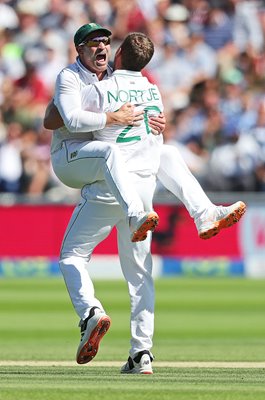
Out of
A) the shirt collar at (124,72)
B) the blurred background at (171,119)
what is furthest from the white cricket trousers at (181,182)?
the blurred background at (171,119)

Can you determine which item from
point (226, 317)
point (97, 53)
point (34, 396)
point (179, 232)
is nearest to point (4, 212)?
point (179, 232)

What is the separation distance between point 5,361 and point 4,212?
27.3 ft

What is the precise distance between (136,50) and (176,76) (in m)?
11.5

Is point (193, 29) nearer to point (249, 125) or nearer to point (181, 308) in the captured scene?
point (249, 125)

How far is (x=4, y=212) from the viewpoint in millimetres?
16781

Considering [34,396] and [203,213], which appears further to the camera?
[203,213]

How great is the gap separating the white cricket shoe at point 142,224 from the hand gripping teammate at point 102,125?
0.32 ft

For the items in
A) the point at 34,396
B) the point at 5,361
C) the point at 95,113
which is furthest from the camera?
the point at 5,361

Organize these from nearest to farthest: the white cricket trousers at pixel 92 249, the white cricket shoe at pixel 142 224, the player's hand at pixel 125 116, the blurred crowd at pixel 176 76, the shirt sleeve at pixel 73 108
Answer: the white cricket shoe at pixel 142 224 → the shirt sleeve at pixel 73 108 → the player's hand at pixel 125 116 → the white cricket trousers at pixel 92 249 → the blurred crowd at pixel 176 76

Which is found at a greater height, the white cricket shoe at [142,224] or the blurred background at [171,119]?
the white cricket shoe at [142,224]

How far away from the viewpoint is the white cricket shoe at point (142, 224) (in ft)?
22.7

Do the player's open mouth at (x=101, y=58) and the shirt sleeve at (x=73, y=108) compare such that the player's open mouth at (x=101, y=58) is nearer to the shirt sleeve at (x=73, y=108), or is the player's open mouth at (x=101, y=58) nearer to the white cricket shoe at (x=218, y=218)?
the shirt sleeve at (x=73, y=108)

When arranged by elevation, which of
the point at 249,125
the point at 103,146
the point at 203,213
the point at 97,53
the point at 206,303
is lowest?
the point at 206,303

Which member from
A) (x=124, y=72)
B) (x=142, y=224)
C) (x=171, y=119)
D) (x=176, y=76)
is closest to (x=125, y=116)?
(x=124, y=72)
